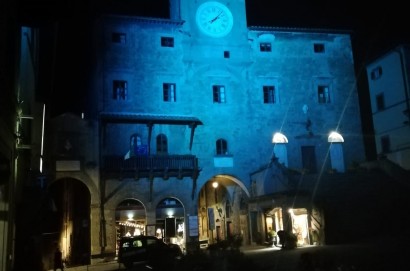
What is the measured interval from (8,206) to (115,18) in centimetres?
1949

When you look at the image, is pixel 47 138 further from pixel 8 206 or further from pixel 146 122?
pixel 8 206

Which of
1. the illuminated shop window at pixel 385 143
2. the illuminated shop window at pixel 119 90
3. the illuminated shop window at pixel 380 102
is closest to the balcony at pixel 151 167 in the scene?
the illuminated shop window at pixel 119 90

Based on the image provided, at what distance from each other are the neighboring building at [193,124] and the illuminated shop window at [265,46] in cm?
8

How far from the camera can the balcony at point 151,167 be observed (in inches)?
1107

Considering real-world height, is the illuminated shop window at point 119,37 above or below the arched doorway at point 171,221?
above

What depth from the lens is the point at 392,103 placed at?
119 feet

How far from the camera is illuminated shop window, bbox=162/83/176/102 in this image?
102 feet

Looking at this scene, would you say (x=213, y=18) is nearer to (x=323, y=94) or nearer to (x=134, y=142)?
(x=323, y=94)

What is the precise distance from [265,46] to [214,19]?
447 cm

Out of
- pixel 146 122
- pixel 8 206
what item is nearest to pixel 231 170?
pixel 146 122

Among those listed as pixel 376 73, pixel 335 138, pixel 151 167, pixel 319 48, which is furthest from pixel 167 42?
pixel 376 73

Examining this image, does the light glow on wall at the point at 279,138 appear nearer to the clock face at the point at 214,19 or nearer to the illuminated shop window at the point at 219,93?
the illuminated shop window at the point at 219,93

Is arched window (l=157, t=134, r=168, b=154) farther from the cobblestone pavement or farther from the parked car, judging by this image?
the cobblestone pavement

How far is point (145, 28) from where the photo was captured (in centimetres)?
3103
